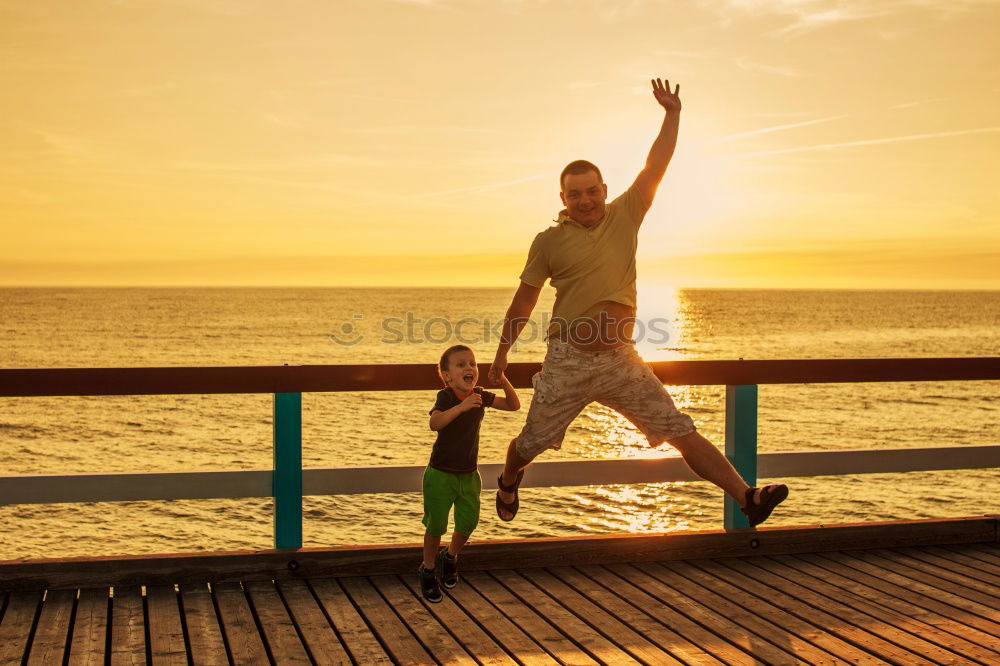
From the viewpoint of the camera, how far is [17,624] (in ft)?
11.4

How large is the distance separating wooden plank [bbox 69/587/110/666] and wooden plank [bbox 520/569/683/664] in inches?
63.7

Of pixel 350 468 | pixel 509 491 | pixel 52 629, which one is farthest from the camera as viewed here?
pixel 350 468

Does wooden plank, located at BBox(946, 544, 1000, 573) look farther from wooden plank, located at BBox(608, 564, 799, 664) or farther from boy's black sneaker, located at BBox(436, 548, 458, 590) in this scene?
boy's black sneaker, located at BBox(436, 548, 458, 590)

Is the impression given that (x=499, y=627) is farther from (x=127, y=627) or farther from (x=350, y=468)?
(x=127, y=627)

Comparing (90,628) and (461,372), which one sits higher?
(461,372)

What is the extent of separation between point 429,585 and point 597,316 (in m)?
1.21

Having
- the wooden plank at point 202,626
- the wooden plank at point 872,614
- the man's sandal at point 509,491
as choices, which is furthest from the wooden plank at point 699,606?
the wooden plank at point 202,626

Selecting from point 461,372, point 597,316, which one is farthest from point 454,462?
point 597,316

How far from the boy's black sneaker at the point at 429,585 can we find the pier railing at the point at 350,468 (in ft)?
1.50

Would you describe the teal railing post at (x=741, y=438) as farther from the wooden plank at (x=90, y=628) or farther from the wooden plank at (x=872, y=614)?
the wooden plank at (x=90, y=628)

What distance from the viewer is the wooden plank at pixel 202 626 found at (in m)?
3.19

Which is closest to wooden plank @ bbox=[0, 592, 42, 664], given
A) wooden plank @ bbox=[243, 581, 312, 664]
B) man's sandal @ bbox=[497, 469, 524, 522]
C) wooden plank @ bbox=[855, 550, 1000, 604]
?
wooden plank @ bbox=[243, 581, 312, 664]

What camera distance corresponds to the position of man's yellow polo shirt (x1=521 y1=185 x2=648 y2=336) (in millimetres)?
3910

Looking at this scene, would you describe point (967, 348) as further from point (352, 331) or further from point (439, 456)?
point (439, 456)
